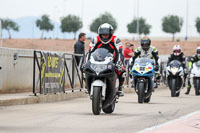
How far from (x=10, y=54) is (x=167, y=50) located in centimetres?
9608

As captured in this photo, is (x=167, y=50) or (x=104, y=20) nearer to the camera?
(x=167, y=50)

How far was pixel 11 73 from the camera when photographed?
685 inches

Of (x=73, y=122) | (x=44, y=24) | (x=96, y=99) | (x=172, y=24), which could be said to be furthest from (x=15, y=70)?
(x=44, y=24)

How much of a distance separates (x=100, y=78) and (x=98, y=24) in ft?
469

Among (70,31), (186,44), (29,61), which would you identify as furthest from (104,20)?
(29,61)

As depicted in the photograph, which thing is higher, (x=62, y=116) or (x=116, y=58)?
(x=116, y=58)

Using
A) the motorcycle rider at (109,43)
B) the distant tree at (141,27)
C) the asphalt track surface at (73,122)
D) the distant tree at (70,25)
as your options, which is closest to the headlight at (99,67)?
the motorcycle rider at (109,43)

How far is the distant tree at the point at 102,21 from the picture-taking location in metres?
154

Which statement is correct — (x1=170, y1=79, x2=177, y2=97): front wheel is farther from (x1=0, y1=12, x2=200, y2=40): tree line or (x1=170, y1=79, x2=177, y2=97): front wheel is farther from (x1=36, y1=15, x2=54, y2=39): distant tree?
(x1=36, y1=15, x2=54, y2=39): distant tree

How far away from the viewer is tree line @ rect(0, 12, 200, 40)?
152 meters

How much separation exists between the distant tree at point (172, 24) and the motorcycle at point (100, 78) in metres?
142

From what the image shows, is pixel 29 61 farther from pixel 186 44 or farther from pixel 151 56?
pixel 186 44

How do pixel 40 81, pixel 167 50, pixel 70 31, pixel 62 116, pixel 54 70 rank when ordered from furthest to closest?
pixel 70 31, pixel 167 50, pixel 54 70, pixel 40 81, pixel 62 116

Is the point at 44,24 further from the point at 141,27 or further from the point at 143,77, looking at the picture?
the point at 143,77
